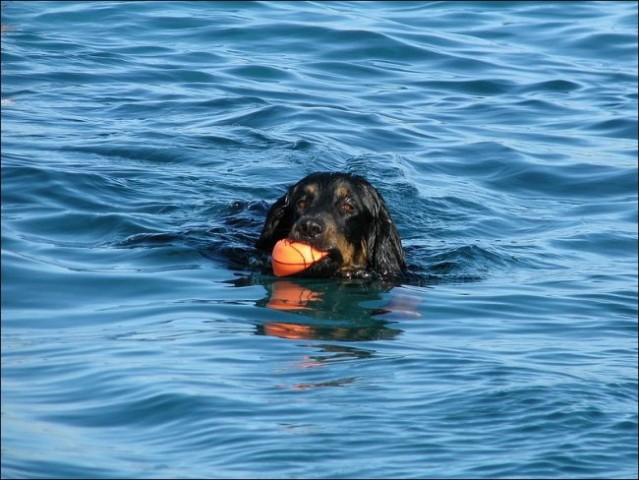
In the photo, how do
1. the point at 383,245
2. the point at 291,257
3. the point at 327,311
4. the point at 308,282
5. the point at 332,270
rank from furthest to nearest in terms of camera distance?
the point at 383,245 < the point at 332,270 < the point at 308,282 < the point at 291,257 < the point at 327,311

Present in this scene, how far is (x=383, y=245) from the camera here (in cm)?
1082

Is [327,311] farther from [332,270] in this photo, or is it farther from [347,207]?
[347,207]

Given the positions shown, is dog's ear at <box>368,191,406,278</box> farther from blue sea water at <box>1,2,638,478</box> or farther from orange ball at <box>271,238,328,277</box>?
orange ball at <box>271,238,328,277</box>

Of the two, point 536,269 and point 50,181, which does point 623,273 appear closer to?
point 536,269

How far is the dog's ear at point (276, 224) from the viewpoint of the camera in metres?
10.8

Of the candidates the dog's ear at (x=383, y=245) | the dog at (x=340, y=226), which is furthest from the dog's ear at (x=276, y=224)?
the dog's ear at (x=383, y=245)

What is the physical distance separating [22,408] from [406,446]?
6.00 ft

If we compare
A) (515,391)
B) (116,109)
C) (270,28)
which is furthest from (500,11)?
(515,391)

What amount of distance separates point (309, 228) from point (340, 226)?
0.37 m

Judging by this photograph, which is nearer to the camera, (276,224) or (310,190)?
(310,190)

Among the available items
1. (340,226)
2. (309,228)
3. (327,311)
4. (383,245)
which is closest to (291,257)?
(309,228)

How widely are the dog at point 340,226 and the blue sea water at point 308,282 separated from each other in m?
0.26

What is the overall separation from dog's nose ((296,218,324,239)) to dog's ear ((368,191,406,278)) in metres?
0.60

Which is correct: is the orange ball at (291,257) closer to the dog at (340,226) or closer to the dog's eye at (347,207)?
the dog at (340,226)
